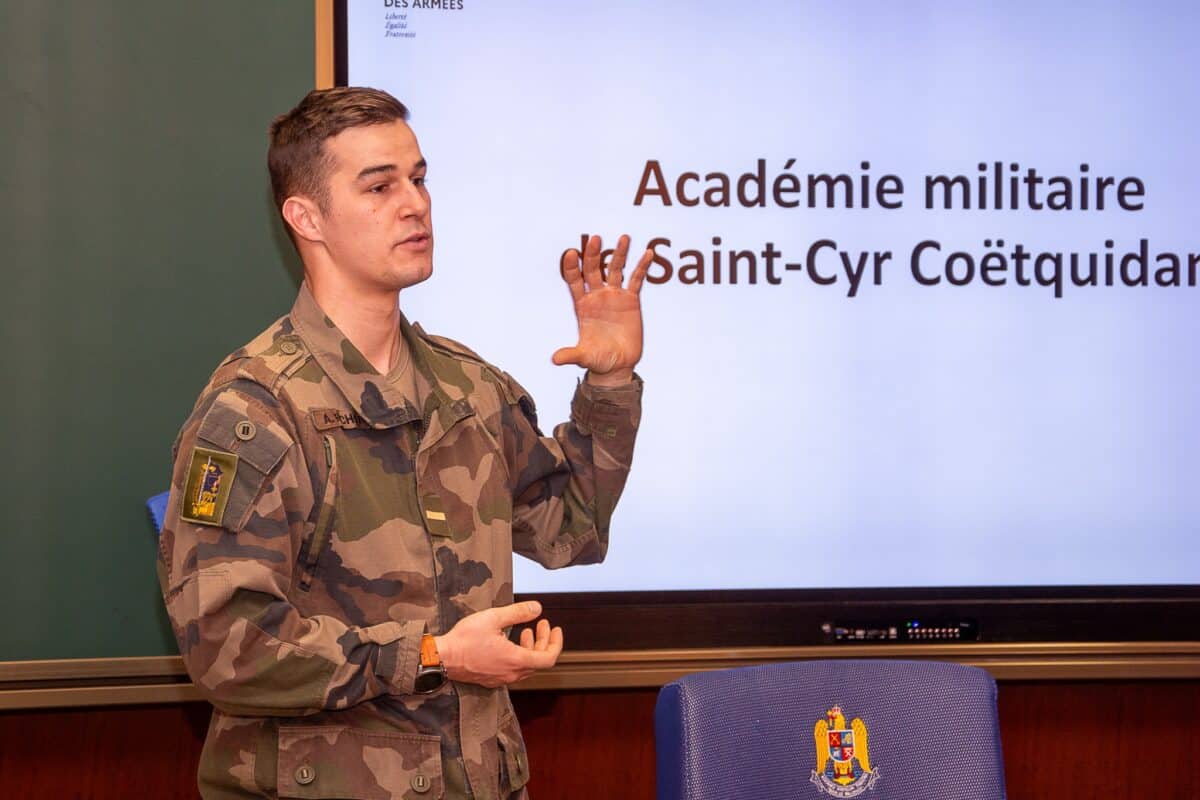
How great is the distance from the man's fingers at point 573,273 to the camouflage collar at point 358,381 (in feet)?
0.85

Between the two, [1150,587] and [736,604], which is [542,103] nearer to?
[736,604]

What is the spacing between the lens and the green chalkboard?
260 cm

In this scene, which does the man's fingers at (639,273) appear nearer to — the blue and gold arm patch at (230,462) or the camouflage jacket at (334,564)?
the camouflage jacket at (334,564)

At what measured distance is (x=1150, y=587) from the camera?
287 cm

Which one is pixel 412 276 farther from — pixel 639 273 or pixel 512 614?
pixel 512 614

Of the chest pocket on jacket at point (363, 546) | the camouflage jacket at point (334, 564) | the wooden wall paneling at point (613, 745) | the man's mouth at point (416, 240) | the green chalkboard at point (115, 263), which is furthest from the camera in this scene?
the wooden wall paneling at point (613, 745)

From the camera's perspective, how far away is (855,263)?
112 inches

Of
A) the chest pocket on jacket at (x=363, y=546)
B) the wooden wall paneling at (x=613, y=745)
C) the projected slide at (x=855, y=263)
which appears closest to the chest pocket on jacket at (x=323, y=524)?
the chest pocket on jacket at (x=363, y=546)

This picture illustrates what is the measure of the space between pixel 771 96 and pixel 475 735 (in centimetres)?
164

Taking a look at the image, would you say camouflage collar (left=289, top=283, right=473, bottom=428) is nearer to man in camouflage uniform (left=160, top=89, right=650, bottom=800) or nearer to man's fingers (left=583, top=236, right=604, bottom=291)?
man in camouflage uniform (left=160, top=89, right=650, bottom=800)

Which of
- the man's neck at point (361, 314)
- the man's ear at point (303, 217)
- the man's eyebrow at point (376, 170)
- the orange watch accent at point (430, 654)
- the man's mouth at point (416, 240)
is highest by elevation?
the man's eyebrow at point (376, 170)

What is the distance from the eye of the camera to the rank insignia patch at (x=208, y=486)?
1603 millimetres

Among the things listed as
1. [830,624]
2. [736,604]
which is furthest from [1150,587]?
[736,604]

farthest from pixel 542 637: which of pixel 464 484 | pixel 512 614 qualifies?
pixel 464 484
